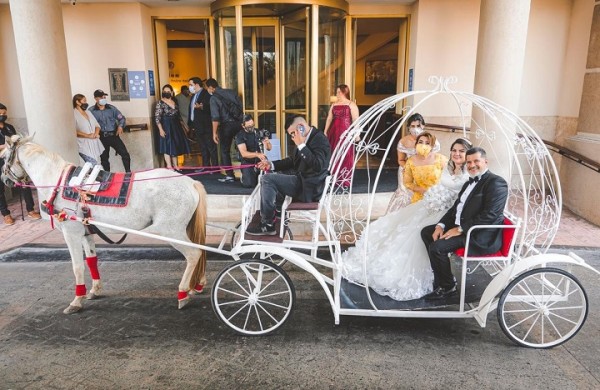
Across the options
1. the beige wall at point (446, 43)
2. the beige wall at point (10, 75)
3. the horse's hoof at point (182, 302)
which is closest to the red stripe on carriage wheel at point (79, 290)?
the horse's hoof at point (182, 302)

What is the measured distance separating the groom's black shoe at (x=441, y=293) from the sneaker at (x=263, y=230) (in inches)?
64.0

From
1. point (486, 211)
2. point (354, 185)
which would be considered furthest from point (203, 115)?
point (486, 211)

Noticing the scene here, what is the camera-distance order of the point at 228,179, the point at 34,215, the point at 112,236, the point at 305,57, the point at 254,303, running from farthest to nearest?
1. the point at 228,179
2. the point at 305,57
3. the point at 34,215
4. the point at 112,236
5. the point at 254,303

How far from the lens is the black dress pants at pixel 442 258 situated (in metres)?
3.95

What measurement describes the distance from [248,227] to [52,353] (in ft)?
6.89

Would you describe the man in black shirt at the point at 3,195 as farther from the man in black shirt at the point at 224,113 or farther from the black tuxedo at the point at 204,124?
the man in black shirt at the point at 224,113

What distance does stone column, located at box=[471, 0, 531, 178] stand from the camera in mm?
6660

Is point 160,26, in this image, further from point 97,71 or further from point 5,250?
point 5,250

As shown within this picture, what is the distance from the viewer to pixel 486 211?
3.85m

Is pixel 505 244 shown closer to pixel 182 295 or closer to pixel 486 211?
pixel 486 211

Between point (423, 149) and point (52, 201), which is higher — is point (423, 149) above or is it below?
above

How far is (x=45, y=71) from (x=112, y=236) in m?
2.99

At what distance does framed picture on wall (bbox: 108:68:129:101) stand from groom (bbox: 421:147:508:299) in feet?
25.1

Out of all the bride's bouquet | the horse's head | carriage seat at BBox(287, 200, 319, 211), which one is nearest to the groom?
the bride's bouquet
